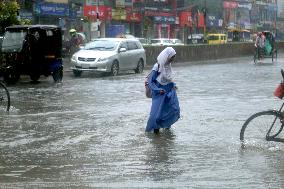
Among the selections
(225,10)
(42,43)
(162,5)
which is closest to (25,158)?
(42,43)

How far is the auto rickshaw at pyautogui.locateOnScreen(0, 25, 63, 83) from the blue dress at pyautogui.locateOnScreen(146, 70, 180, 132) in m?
13.3

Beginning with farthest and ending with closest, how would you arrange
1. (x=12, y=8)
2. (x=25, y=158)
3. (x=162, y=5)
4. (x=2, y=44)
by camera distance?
(x=162, y=5) → (x=12, y=8) → (x=2, y=44) → (x=25, y=158)

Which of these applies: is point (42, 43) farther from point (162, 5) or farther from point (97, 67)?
point (162, 5)

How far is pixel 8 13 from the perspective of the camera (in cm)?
2886

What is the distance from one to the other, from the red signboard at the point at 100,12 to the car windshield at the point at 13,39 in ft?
121

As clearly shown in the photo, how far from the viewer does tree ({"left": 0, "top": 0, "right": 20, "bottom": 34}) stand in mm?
28234

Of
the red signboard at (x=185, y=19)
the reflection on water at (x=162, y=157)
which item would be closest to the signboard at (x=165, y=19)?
the red signboard at (x=185, y=19)

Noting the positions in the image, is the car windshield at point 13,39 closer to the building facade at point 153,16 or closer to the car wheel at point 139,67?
the car wheel at point 139,67

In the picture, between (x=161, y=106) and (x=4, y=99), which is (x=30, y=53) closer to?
(x=4, y=99)

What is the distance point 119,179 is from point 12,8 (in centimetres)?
2078

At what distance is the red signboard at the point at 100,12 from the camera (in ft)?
208

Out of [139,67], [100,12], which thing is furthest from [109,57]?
[100,12]

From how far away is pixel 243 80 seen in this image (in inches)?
1099

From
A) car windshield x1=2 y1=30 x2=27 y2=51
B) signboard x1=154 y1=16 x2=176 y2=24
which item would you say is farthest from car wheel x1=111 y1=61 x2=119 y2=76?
signboard x1=154 y1=16 x2=176 y2=24
